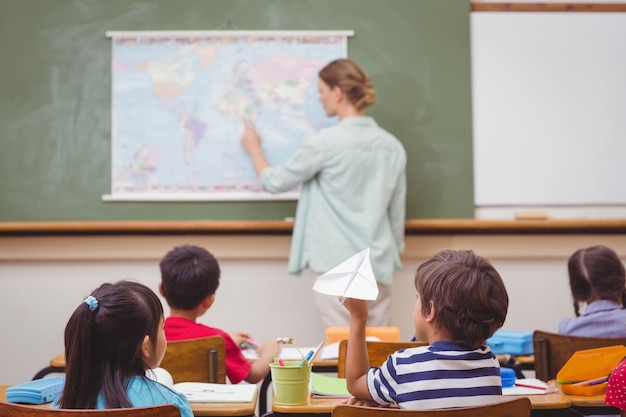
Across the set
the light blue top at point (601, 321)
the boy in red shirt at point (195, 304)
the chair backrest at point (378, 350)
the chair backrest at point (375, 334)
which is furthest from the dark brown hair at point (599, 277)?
the boy in red shirt at point (195, 304)

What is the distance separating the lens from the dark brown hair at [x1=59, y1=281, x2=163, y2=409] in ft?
5.77

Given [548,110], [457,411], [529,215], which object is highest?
[548,110]

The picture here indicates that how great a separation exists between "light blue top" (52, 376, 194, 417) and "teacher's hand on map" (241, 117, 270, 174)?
→ 2.66 m

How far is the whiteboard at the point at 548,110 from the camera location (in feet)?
15.0

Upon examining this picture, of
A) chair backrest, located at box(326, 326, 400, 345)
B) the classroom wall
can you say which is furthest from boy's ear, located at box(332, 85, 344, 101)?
chair backrest, located at box(326, 326, 400, 345)

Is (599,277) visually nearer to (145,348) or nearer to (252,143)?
(145,348)

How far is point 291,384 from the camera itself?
2.04m

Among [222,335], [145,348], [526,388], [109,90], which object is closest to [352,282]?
[145,348]

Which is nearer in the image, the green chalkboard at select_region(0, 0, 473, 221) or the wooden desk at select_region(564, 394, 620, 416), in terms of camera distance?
the wooden desk at select_region(564, 394, 620, 416)

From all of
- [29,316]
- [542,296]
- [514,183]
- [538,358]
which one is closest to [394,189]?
[514,183]

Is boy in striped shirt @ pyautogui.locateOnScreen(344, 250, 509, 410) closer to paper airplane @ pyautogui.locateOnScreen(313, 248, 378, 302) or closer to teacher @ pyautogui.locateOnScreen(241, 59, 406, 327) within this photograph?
paper airplane @ pyautogui.locateOnScreen(313, 248, 378, 302)

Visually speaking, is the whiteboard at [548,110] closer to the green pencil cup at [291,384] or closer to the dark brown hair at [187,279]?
the dark brown hair at [187,279]

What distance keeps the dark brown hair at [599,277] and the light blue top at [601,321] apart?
4 centimetres

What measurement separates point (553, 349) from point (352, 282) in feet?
3.69
